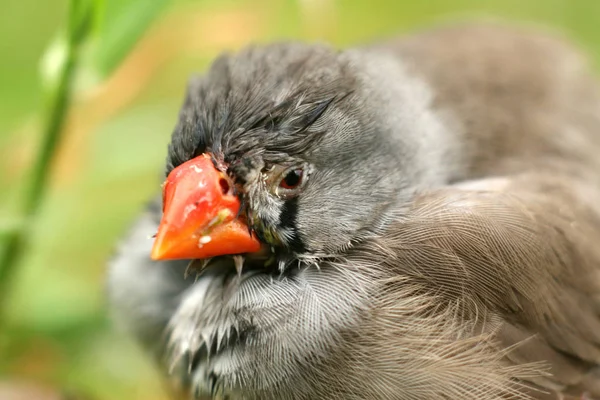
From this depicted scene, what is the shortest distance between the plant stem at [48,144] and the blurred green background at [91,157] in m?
0.04

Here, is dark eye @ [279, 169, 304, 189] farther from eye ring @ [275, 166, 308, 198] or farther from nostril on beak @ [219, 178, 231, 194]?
nostril on beak @ [219, 178, 231, 194]

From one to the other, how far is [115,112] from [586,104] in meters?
1.65

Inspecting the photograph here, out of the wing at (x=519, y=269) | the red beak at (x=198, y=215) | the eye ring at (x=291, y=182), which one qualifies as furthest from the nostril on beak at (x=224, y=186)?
the wing at (x=519, y=269)

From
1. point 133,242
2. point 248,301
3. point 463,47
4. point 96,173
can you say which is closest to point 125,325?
point 133,242

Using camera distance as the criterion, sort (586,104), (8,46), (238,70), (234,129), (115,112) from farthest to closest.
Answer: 1. (8,46)
2. (115,112)
3. (586,104)
4. (238,70)
5. (234,129)

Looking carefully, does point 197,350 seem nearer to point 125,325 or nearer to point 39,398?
point 125,325

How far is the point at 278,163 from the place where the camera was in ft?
5.33

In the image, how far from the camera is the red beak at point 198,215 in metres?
1.60

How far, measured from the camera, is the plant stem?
1895 millimetres

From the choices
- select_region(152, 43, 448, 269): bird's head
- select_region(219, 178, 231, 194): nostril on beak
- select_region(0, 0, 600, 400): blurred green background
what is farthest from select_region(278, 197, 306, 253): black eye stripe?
select_region(0, 0, 600, 400): blurred green background

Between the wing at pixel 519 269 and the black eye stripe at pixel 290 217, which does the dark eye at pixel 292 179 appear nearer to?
the black eye stripe at pixel 290 217

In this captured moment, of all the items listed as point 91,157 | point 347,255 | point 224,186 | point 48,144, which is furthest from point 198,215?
point 91,157

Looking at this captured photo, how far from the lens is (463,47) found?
2.50m

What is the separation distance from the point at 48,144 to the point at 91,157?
606mm
